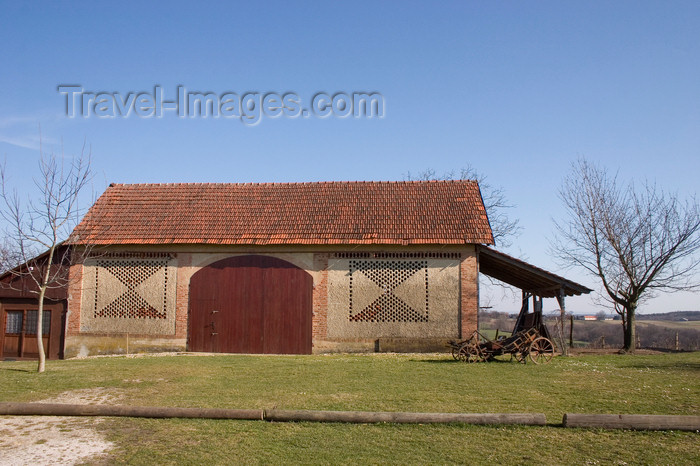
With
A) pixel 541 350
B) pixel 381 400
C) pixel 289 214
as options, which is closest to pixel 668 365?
Answer: pixel 541 350

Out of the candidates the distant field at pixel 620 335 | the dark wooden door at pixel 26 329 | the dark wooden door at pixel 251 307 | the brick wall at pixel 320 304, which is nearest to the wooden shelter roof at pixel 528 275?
the distant field at pixel 620 335

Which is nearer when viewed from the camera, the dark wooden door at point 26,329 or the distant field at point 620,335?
the dark wooden door at point 26,329

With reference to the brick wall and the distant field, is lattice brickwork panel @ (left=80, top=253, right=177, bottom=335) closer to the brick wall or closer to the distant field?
the brick wall

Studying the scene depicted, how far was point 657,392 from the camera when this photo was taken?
10.3 meters

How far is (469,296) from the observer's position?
59.5 feet

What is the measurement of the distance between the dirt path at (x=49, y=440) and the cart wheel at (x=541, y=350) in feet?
36.1

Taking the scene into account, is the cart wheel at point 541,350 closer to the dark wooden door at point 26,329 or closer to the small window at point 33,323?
the dark wooden door at point 26,329

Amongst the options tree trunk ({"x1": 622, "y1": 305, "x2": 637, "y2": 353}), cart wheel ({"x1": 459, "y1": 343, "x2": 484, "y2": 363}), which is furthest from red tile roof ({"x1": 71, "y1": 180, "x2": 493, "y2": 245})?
tree trunk ({"x1": 622, "y1": 305, "x2": 637, "y2": 353})

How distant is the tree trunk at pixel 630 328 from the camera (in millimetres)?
21984

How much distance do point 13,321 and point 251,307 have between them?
27.6 feet

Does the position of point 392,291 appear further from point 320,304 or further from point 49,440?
point 49,440

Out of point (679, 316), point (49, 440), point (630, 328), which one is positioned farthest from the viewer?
point (679, 316)

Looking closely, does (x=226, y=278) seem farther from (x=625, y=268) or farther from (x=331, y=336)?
(x=625, y=268)

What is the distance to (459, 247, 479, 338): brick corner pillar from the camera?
18016mm
